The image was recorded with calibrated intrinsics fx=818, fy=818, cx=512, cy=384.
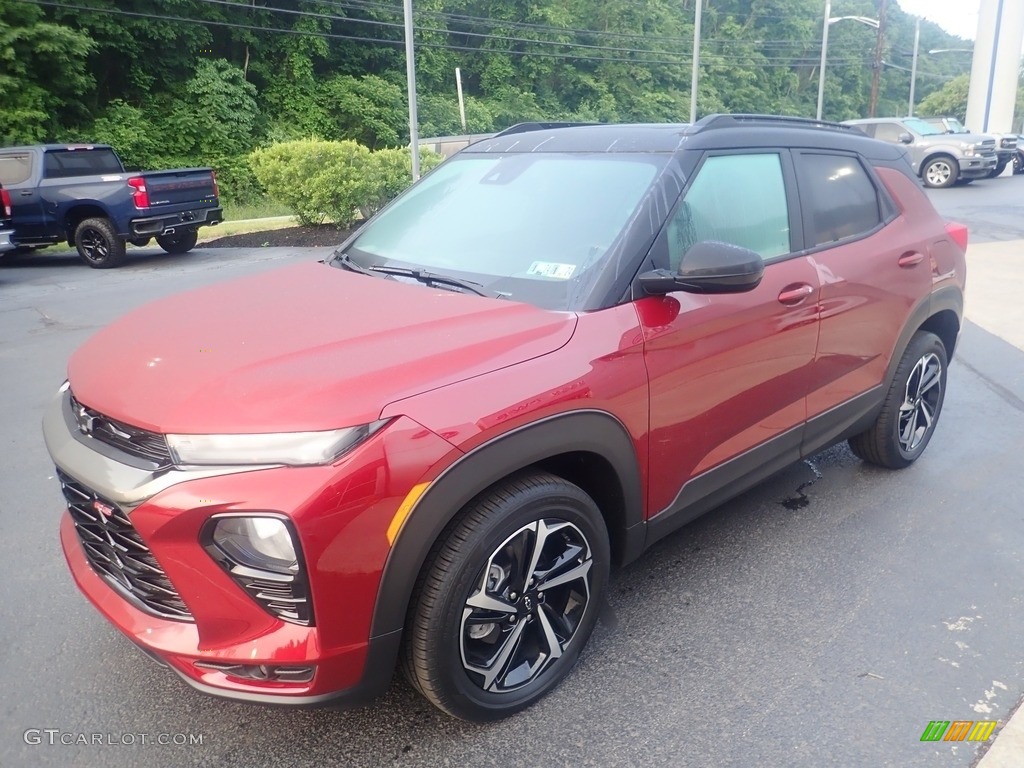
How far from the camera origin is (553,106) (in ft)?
152

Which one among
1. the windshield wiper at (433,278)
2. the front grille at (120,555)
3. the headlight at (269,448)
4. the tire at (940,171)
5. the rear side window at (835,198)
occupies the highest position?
the rear side window at (835,198)

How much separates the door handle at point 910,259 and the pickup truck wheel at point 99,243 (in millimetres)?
11494

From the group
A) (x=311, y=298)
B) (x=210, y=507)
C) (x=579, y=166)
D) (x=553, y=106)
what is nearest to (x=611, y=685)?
(x=210, y=507)

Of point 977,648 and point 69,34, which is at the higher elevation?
point 69,34

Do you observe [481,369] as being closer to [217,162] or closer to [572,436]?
[572,436]

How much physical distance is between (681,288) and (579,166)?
0.83 metres

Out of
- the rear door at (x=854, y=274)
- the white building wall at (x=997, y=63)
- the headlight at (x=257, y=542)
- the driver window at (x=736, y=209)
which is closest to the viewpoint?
the headlight at (x=257, y=542)

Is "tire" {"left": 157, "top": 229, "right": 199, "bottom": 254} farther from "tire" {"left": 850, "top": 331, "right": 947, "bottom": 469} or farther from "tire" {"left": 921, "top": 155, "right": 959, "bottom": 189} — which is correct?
"tire" {"left": 921, "top": 155, "right": 959, "bottom": 189}

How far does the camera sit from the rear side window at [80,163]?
13016 mm

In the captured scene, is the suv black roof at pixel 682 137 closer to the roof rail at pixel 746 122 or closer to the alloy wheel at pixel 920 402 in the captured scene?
the roof rail at pixel 746 122

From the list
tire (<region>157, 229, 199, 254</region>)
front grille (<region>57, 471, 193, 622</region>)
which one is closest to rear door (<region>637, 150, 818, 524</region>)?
front grille (<region>57, 471, 193, 622</region>)

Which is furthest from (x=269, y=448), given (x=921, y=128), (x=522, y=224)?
(x=921, y=128)

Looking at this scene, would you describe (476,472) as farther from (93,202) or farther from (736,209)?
(93,202)

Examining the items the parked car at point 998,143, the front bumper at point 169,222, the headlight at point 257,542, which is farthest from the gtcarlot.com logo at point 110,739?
the parked car at point 998,143
